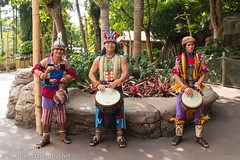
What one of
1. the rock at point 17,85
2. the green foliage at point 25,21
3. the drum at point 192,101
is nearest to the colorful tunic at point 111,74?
the drum at point 192,101

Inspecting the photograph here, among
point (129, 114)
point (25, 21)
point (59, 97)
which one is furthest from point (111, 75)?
point (25, 21)

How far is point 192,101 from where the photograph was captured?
4.06 meters

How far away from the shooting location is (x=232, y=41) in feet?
47.9

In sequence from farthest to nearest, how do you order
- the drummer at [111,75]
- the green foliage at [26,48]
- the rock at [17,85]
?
the green foliage at [26,48]
the rock at [17,85]
the drummer at [111,75]

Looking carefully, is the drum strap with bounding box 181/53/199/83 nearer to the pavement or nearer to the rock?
the pavement

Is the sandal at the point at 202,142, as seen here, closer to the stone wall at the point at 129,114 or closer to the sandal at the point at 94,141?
the stone wall at the point at 129,114

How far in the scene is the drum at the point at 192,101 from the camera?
4031mm

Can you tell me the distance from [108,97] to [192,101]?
127 centimetres

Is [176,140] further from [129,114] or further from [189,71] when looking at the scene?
[189,71]

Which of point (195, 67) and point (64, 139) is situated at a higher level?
point (195, 67)

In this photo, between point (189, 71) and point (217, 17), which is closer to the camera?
point (189, 71)

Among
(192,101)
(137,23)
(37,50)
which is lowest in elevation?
(192,101)

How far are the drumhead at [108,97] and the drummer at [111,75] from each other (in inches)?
3.7

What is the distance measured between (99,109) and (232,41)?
492 inches
